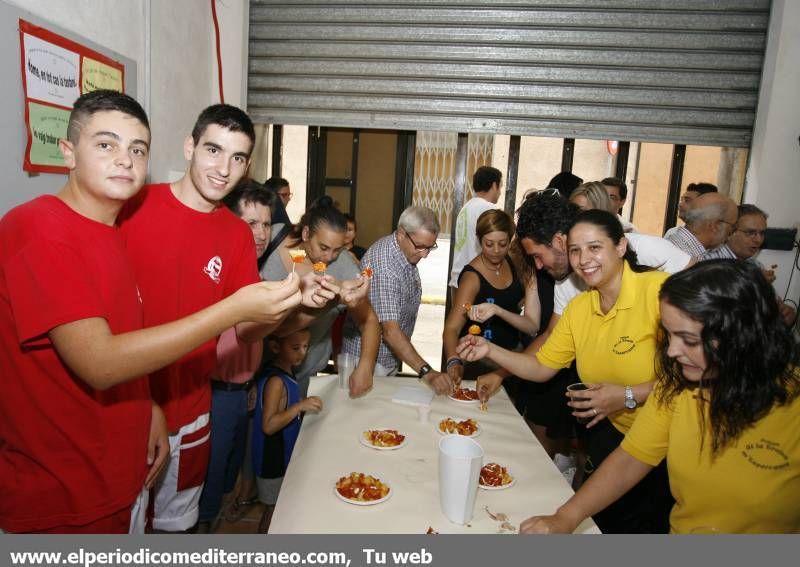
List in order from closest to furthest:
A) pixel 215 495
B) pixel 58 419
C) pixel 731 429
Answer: pixel 58 419 → pixel 731 429 → pixel 215 495

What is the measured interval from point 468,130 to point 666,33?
1535mm

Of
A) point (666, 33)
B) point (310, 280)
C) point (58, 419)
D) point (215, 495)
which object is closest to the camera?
point (58, 419)

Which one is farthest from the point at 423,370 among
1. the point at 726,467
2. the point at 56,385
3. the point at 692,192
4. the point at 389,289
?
the point at 692,192

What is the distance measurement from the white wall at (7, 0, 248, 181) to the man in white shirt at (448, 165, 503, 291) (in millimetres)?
1947

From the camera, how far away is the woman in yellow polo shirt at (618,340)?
6.13ft

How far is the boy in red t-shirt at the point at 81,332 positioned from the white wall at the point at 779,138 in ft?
12.4

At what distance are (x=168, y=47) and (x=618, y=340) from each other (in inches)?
115

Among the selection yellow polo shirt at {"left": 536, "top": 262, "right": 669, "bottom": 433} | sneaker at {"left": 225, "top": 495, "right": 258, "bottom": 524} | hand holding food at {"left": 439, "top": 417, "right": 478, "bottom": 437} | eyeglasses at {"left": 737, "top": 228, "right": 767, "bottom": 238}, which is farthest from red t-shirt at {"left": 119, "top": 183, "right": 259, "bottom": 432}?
eyeglasses at {"left": 737, "top": 228, "right": 767, "bottom": 238}

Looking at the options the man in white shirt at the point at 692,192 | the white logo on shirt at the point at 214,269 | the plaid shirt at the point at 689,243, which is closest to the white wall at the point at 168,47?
the white logo on shirt at the point at 214,269

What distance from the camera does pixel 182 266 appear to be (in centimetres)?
170

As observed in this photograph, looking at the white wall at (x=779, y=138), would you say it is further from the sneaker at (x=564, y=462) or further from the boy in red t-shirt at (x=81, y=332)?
the boy in red t-shirt at (x=81, y=332)

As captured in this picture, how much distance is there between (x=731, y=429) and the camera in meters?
1.34

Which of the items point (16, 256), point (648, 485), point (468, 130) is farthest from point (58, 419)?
point (468, 130)
